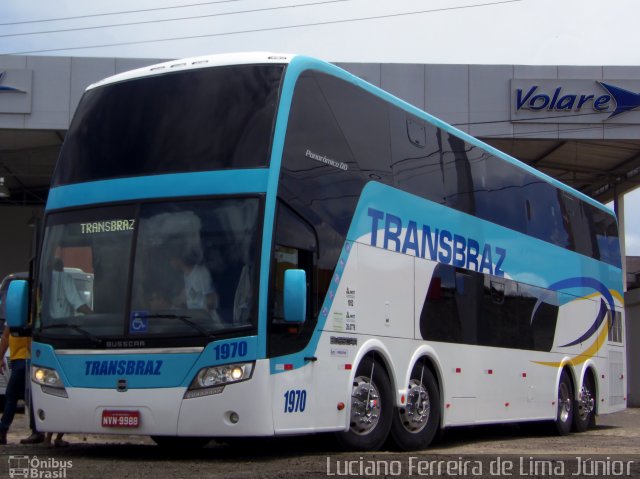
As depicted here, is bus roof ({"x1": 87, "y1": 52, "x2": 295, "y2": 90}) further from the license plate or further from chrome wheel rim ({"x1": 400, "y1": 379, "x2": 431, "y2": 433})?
chrome wheel rim ({"x1": 400, "y1": 379, "x2": 431, "y2": 433})

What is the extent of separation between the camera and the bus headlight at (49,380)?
8.99m

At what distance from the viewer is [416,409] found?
10883 millimetres

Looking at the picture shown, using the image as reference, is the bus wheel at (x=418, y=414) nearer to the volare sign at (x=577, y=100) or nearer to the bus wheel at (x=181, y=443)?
the bus wheel at (x=181, y=443)

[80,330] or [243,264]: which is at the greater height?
[243,264]

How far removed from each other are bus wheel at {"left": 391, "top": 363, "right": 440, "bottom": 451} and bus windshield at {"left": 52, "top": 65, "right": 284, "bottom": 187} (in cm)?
363

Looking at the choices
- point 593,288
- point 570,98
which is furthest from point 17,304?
point 570,98

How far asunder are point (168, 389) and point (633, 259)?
188ft

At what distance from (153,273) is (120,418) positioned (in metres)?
1.35

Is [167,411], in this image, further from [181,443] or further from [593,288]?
[593,288]

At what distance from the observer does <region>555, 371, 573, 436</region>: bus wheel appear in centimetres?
1564

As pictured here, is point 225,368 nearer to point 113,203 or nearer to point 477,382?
point 113,203

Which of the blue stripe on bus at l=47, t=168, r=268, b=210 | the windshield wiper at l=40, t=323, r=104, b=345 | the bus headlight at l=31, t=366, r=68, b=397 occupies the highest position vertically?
the blue stripe on bus at l=47, t=168, r=268, b=210

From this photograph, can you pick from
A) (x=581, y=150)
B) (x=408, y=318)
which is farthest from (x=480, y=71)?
(x=408, y=318)

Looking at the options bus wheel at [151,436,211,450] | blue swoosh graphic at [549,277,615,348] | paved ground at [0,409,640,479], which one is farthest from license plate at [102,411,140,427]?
blue swoosh graphic at [549,277,615,348]
